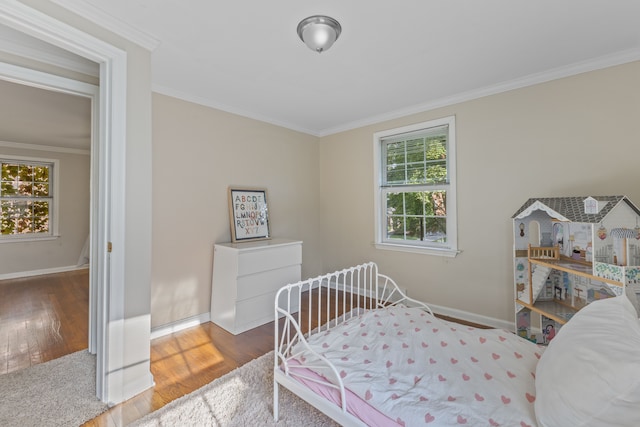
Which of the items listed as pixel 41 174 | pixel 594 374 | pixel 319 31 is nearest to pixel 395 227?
pixel 319 31

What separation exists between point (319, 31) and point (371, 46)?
18.4 inches

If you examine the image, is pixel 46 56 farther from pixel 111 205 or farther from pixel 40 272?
pixel 40 272

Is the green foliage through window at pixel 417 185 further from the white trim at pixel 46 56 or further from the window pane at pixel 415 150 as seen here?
the white trim at pixel 46 56

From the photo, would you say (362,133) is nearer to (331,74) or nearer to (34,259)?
(331,74)

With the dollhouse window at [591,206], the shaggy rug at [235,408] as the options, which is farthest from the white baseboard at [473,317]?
the shaggy rug at [235,408]

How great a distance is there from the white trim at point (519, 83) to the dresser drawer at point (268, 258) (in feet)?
6.36

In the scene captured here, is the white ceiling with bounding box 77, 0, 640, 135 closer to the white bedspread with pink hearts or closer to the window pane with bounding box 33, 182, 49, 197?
the white bedspread with pink hearts

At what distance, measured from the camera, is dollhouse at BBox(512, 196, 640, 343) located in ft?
5.45

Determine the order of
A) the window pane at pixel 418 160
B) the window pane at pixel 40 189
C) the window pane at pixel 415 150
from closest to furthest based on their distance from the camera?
1. the window pane at pixel 418 160
2. the window pane at pixel 415 150
3. the window pane at pixel 40 189

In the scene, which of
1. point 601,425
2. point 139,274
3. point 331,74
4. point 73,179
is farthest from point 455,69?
point 73,179

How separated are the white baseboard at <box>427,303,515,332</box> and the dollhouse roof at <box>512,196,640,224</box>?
1.12 m

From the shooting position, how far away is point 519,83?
A: 2490 millimetres

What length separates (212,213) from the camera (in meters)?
2.98

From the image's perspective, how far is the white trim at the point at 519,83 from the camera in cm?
210
